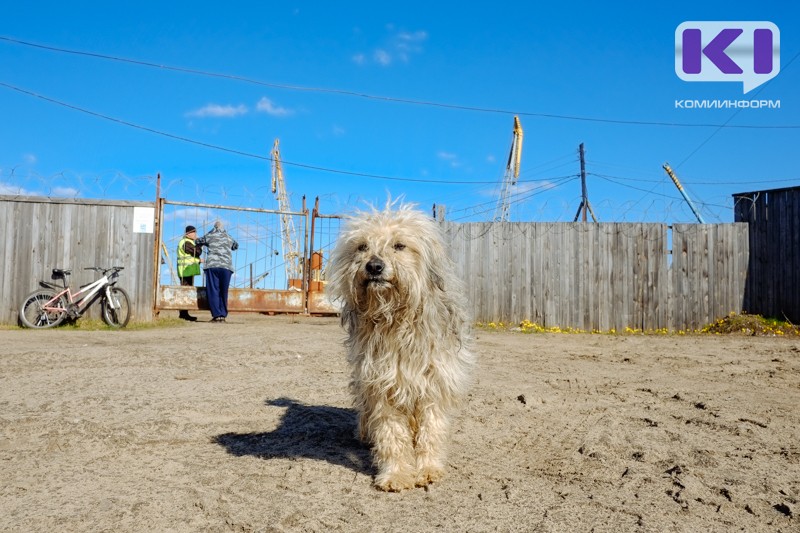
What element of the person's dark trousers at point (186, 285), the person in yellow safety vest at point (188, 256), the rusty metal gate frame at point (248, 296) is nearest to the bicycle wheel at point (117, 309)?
the rusty metal gate frame at point (248, 296)

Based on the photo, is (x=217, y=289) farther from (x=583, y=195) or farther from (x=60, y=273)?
(x=583, y=195)

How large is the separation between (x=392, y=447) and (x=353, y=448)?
0.91 meters

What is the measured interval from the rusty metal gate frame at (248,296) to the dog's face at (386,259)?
376 inches

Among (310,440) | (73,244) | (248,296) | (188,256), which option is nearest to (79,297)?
(73,244)

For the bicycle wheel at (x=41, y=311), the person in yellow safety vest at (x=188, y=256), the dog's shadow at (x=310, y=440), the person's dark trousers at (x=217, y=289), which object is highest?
the person in yellow safety vest at (x=188, y=256)

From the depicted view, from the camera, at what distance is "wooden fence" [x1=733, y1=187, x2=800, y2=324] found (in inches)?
539

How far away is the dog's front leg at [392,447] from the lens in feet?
13.1

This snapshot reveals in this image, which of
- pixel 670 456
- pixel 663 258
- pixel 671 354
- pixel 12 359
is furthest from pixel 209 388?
pixel 663 258

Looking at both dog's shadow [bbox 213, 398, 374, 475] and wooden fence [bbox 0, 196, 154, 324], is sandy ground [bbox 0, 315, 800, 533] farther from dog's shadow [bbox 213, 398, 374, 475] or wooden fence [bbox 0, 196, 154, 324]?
wooden fence [bbox 0, 196, 154, 324]

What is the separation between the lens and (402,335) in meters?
4.17

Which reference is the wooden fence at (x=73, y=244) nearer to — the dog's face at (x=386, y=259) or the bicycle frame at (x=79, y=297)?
the bicycle frame at (x=79, y=297)

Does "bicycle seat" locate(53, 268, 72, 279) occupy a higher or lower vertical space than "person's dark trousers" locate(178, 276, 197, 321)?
higher

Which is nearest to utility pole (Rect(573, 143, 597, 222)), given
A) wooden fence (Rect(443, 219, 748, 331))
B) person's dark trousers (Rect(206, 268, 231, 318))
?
wooden fence (Rect(443, 219, 748, 331))

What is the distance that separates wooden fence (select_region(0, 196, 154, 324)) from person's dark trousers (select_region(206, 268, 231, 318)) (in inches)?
49.4
